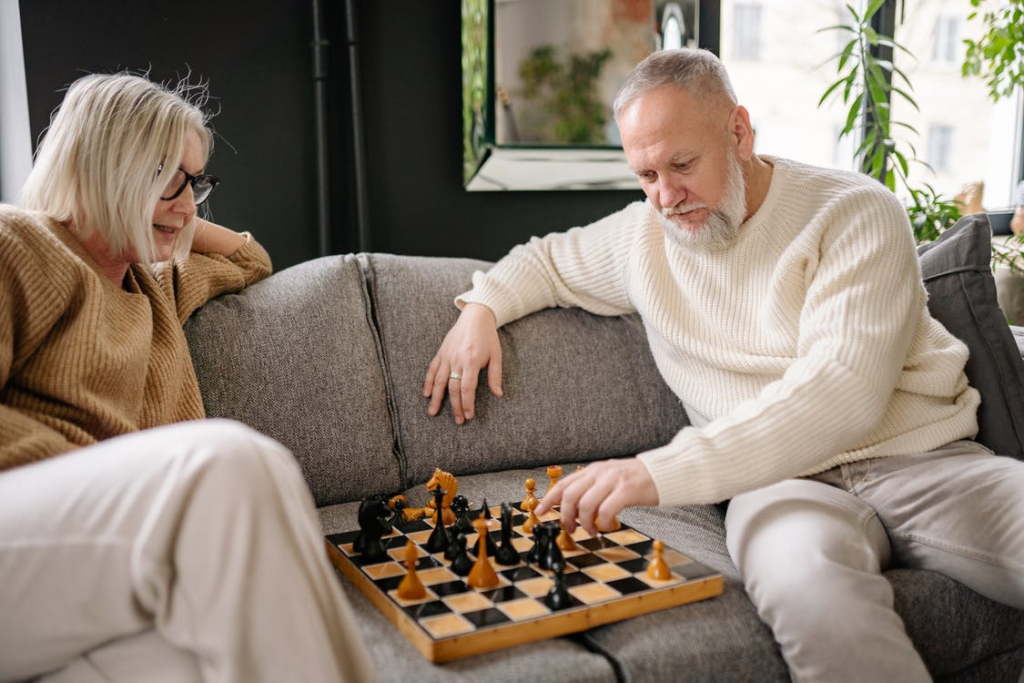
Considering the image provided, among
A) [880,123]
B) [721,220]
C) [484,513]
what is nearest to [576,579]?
[484,513]

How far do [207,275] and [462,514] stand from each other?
2.59ft

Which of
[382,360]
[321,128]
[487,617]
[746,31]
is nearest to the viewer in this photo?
[487,617]

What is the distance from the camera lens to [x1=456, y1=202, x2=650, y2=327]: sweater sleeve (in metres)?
2.11

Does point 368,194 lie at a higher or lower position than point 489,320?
higher

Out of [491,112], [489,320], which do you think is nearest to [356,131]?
[491,112]

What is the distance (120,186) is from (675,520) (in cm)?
120

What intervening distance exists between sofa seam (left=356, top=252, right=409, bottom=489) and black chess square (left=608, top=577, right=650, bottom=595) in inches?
28.0

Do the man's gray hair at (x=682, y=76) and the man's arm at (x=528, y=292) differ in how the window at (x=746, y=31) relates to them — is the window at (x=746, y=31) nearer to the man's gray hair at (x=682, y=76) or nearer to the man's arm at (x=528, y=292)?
the man's arm at (x=528, y=292)

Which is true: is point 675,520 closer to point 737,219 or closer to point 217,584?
point 737,219

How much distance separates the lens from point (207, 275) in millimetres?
1959

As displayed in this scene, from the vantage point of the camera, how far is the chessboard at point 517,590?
1.28 meters

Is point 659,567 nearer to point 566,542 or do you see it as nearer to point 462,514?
point 566,542

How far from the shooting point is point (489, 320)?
206 centimetres

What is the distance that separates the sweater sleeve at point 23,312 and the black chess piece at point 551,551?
2.43 feet
